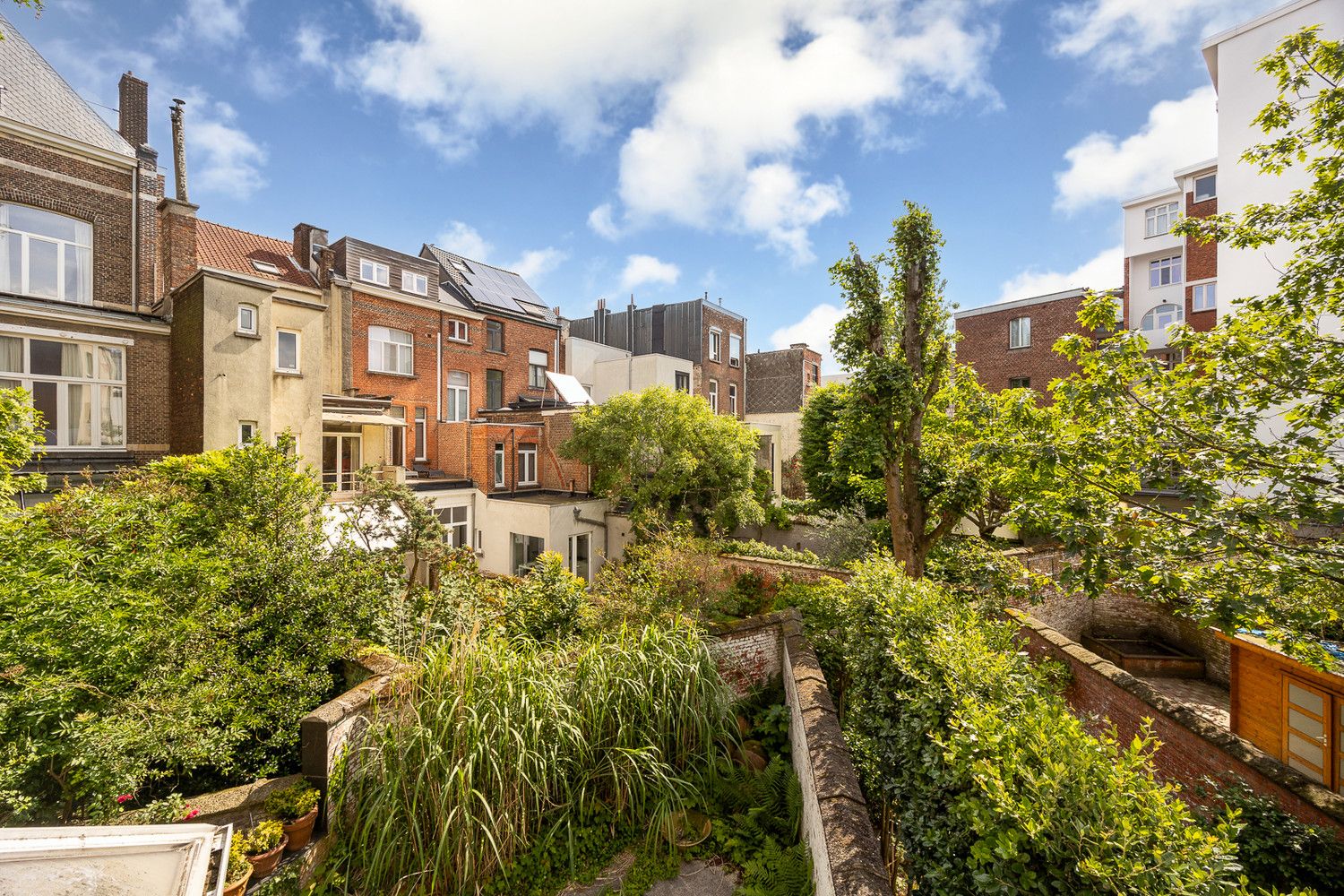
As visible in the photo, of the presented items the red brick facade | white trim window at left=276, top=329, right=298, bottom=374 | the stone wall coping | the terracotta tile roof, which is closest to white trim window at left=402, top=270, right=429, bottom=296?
the terracotta tile roof

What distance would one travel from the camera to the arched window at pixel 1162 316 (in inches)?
929

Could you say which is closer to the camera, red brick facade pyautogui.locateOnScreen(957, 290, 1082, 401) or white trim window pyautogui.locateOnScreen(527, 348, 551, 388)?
red brick facade pyautogui.locateOnScreen(957, 290, 1082, 401)

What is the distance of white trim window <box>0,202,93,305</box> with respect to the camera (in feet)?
39.7

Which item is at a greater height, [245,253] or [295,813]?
[245,253]

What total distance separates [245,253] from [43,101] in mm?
5649

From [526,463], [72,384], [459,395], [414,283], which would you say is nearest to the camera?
[72,384]

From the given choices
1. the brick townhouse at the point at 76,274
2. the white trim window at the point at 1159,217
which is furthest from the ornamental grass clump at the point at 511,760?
the white trim window at the point at 1159,217

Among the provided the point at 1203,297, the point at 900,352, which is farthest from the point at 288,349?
the point at 1203,297

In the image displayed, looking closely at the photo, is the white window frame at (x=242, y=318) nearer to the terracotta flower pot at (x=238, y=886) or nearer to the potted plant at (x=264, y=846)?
the potted plant at (x=264, y=846)

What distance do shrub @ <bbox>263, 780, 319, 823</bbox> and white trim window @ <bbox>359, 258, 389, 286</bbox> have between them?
19220mm

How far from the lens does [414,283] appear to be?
21.3 m

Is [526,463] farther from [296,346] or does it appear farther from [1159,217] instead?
[1159,217]

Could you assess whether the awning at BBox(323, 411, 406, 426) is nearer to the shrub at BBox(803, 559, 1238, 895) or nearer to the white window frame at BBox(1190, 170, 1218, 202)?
the shrub at BBox(803, 559, 1238, 895)

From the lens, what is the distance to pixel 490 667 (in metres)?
5.30
